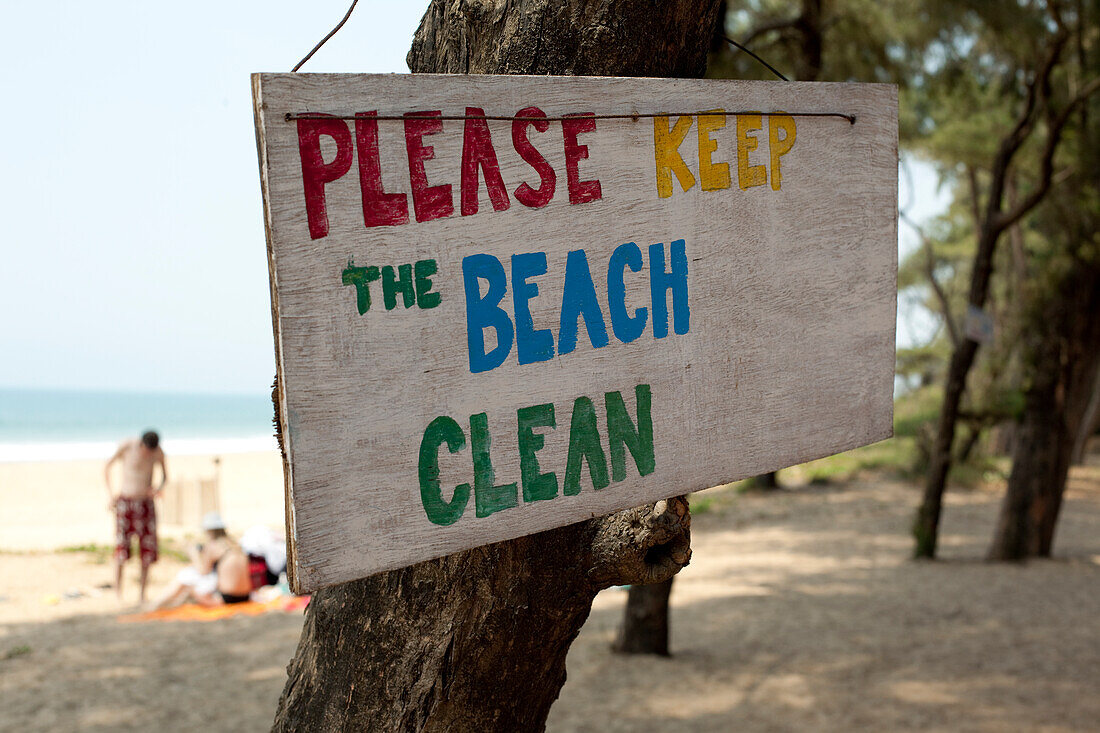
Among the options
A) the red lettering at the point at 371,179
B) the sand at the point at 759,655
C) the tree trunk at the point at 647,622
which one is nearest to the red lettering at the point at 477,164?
the red lettering at the point at 371,179

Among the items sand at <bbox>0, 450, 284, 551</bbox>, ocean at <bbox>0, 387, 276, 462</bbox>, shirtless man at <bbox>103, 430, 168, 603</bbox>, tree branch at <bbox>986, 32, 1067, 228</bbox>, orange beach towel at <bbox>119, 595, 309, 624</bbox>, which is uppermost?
tree branch at <bbox>986, 32, 1067, 228</bbox>

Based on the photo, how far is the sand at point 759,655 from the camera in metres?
4.61

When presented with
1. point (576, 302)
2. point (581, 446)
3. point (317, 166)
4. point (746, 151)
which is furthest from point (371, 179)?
point (746, 151)

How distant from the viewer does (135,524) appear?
791cm

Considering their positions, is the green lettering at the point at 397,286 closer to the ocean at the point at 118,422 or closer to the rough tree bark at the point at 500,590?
the rough tree bark at the point at 500,590

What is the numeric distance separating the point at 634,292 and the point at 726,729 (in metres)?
3.63

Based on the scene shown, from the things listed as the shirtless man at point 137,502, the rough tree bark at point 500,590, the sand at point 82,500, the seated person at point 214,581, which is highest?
the rough tree bark at point 500,590

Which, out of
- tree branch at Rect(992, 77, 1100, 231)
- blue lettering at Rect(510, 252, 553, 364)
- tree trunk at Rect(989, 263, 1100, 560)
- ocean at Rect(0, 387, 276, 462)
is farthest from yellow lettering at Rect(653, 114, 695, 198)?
ocean at Rect(0, 387, 276, 462)

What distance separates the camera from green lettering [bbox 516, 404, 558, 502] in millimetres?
1300

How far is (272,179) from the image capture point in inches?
43.7

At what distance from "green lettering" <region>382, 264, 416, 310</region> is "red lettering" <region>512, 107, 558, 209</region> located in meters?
0.20

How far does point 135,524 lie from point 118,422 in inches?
1883

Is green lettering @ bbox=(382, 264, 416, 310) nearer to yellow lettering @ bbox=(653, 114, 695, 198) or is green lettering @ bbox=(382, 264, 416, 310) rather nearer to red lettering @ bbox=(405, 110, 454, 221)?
red lettering @ bbox=(405, 110, 454, 221)

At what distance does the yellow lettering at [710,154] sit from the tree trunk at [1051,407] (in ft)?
23.9
